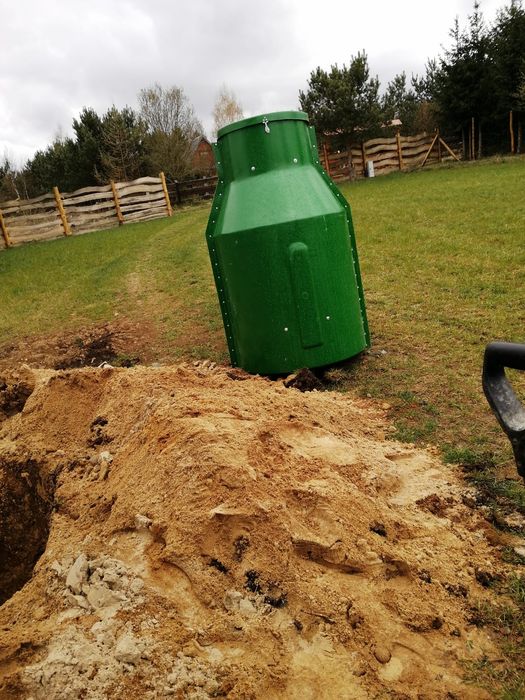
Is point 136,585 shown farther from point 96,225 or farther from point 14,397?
point 96,225

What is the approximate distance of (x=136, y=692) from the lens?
175cm

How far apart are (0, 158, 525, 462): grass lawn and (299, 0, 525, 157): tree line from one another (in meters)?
10.5

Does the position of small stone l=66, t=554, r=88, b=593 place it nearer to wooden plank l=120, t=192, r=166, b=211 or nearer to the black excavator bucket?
the black excavator bucket

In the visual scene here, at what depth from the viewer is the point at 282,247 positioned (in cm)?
411

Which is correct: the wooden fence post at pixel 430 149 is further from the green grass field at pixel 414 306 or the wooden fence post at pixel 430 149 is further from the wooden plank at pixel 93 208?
the wooden plank at pixel 93 208

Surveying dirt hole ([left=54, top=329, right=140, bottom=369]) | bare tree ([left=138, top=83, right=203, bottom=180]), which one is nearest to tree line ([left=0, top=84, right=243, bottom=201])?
bare tree ([left=138, top=83, right=203, bottom=180])

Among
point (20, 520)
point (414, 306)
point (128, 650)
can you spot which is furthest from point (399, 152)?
point (128, 650)

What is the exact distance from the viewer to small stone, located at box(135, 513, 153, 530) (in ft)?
7.45

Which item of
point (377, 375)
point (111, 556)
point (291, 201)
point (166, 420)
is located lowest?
point (377, 375)

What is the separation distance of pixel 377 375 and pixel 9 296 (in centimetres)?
793

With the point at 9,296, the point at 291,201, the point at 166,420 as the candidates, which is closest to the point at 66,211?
the point at 9,296

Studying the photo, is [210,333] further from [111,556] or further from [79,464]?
[111,556]

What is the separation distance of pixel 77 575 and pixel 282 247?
2.66 m

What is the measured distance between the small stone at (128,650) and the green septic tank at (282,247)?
106 inches
